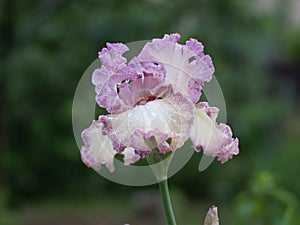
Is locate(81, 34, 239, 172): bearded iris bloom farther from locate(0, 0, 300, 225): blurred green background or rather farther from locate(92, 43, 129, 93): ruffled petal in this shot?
locate(0, 0, 300, 225): blurred green background

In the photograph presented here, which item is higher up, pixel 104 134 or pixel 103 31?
pixel 103 31

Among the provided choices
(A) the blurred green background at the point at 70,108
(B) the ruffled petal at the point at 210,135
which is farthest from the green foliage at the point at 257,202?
(A) the blurred green background at the point at 70,108

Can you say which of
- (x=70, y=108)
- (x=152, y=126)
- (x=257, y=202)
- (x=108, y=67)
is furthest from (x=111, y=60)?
(x=70, y=108)

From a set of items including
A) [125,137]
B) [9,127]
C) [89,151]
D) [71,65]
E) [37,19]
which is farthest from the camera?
[9,127]

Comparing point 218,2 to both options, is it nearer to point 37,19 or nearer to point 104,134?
point 37,19

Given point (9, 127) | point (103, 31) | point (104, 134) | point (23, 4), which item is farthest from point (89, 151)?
point (9, 127)

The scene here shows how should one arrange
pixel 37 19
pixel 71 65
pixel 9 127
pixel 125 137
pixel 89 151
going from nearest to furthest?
pixel 125 137 < pixel 89 151 < pixel 37 19 < pixel 71 65 < pixel 9 127

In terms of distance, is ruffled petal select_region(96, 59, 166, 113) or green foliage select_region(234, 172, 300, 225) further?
green foliage select_region(234, 172, 300, 225)

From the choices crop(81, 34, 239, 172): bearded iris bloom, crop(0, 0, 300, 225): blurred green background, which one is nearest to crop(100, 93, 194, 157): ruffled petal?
crop(81, 34, 239, 172): bearded iris bloom
